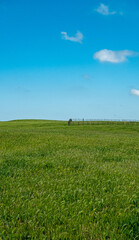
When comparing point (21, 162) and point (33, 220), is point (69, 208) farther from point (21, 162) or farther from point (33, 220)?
point (21, 162)

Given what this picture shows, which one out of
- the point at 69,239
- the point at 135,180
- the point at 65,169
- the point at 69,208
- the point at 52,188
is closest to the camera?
the point at 69,239

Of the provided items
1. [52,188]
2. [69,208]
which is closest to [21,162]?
[52,188]

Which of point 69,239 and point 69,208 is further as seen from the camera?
point 69,208

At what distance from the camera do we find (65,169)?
8.88 m

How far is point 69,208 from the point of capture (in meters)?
5.50

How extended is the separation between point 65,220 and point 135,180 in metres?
4.10

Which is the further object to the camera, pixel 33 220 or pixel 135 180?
pixel 135 180

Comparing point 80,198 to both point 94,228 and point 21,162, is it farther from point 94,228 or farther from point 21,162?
point 21,162

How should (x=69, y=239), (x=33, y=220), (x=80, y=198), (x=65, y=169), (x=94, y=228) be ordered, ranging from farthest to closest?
(x=65, y=169), (x=80, y=198), (x=33, y=220), (x=94, y=228), (x=69, y=239)

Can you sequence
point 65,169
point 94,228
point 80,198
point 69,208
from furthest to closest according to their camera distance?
point 65,169
point 80,198
point 69,208
point 94,228

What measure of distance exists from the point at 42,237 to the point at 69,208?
1273mm

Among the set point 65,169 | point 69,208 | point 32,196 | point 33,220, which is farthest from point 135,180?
point 33,220

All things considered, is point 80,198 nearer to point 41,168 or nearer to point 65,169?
point 65,169

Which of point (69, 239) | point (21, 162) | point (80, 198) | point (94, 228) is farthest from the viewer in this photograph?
point (21, 162)
